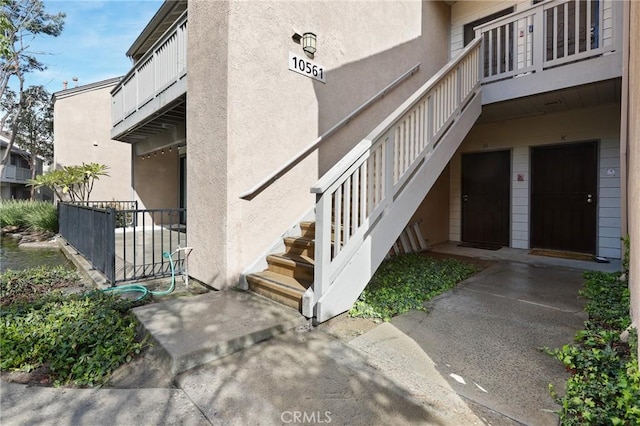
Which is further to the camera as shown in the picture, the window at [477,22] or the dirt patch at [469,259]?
the window at [477,22]

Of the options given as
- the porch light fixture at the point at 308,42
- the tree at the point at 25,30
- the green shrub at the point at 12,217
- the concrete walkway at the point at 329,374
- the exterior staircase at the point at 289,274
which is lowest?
the concrete walkway at the point at 329,374

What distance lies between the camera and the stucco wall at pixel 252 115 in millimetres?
3213

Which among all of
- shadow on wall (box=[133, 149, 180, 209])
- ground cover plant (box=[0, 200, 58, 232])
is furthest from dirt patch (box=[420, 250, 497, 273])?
ground cover plant (box=[0, 200, 58, 232])

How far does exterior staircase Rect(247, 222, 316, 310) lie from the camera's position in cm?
292

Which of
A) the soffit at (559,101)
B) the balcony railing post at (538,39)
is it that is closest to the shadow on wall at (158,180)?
the soffit at (559,101)

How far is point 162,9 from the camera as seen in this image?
280 inches

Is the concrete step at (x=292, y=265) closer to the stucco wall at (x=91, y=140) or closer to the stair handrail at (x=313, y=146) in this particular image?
the stair handrail at (x=313, y=146)

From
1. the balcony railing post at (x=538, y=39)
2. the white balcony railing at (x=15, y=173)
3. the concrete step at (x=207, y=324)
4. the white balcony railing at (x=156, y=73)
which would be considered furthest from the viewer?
the white balcony railing at (x=15, y=173)

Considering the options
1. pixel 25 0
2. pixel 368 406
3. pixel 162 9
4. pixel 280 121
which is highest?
pixel 25 0

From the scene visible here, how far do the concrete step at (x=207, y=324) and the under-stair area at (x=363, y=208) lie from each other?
0.73ft

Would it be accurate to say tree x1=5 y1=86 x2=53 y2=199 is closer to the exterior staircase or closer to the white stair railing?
the exterior staircase

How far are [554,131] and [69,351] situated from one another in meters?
7.17

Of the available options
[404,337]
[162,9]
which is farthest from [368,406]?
[162,9]

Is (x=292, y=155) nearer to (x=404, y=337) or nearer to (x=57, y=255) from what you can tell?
(x=404, y=337)
